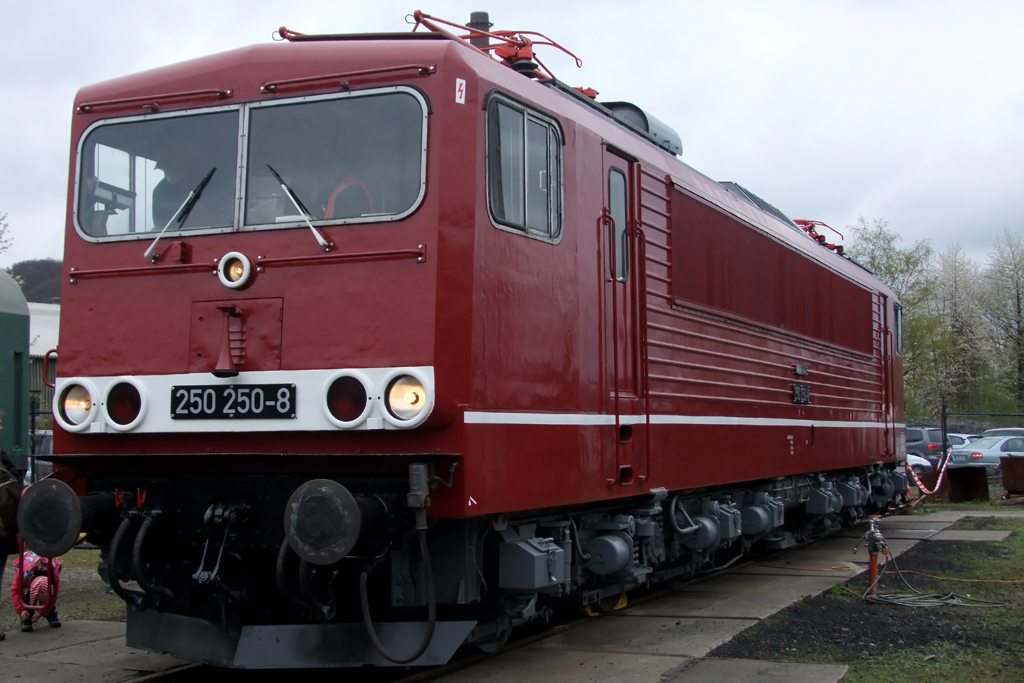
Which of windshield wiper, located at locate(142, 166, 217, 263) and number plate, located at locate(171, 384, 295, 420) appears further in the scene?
windshield wiper, located at locate(142, 166, 217, 263)

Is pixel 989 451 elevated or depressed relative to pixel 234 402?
depressed

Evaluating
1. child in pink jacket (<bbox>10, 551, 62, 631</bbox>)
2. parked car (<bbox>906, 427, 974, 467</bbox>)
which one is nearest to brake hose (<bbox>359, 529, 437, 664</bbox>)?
child in pink jacket (<bbox>10, 551, 62, 631</bbox>)

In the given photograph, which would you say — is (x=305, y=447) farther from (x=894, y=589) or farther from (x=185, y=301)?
(x=894, y=589)

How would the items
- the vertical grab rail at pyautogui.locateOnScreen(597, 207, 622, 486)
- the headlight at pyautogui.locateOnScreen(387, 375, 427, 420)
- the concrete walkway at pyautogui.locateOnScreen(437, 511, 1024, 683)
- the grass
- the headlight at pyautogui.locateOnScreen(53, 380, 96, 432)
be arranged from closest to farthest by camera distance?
the headlight at pyautogui.locateOnScreen(387, 375, 427, 420), the headlight at pyautogui.locateOnScreen(53, 380, 96, 432), the concrete walkway at pyautogui.locateOnScreen(437, 511, 1024, 683), the vertical grab rail at pyautogui.locateOnScreen(597, 207, 622, 486), the grass

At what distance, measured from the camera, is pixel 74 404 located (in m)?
5.92

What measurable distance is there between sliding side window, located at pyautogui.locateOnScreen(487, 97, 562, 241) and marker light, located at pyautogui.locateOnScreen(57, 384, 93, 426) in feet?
8.14

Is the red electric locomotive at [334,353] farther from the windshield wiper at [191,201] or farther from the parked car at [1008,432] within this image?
the parked car at [1008,432]

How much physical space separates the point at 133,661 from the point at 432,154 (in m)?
3.83

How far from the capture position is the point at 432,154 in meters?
5.53

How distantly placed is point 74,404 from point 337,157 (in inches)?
79.4

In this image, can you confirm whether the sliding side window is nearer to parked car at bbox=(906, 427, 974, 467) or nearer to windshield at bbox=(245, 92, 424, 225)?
windshield at bbox=(245, 92, 424, 225)

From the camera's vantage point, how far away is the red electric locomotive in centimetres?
538

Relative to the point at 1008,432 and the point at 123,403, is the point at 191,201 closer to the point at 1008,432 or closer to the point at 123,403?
the point at 123,403

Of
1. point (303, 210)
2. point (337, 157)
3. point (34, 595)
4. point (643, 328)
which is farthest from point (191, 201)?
point (34, 595)
